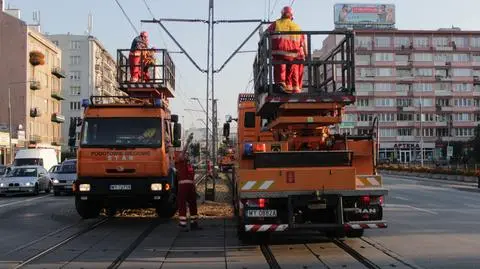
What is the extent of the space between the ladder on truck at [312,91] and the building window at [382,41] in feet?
348

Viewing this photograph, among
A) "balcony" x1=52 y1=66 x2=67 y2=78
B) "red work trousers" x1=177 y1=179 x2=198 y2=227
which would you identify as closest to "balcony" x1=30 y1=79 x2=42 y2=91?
"balcony" x1=52 y1=66 x2=67 y2=78

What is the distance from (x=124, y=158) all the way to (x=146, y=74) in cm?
434

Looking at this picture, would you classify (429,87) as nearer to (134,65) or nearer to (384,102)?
(384,102)

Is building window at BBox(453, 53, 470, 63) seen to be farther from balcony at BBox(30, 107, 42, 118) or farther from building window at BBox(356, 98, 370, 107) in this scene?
balcony at BBox(30, 107, 42, 118)

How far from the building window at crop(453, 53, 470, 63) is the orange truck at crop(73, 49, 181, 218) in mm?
108869

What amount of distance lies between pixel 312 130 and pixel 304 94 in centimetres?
107

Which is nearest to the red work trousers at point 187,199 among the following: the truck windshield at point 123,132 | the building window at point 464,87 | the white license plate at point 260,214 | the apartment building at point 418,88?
the truck windshield at point 123,132

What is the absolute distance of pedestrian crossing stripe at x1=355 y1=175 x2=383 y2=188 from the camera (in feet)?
37.5

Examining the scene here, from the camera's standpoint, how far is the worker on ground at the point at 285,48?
11945 millimetres

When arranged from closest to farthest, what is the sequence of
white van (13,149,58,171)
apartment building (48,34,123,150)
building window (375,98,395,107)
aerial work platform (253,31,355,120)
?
aerial work platform (253,31,355,120)
white van (13,149,58,171)
building window (375,98,395,107)
apartment building (48,34,123,150)

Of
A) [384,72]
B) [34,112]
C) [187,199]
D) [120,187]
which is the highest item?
[384,72]

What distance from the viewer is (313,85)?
40.0 ft

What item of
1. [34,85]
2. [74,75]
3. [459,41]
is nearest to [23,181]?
[34,85]

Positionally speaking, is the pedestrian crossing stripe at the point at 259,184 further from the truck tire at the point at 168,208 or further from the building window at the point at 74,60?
the building window at the point at 74,60
